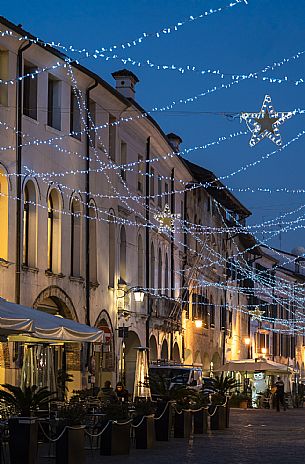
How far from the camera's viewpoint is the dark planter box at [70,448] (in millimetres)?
18141

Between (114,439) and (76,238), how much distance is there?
15.0 m

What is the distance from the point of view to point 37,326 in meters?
21.4

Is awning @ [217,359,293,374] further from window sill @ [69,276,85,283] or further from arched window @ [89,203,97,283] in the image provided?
window sill @ [69,276,85,283]

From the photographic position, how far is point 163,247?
50344 mm

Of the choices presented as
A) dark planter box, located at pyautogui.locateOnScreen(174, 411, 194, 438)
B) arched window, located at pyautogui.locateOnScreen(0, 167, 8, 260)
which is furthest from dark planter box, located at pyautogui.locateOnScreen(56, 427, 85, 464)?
arched window, located at pyautogui.locateOnScreen(0, 167, 8, 260)

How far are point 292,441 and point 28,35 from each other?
493 inches

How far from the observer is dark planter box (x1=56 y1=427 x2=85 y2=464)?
59.5ft

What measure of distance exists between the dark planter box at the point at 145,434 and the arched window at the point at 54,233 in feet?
35.7

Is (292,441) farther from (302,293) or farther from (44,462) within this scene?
(302,293)

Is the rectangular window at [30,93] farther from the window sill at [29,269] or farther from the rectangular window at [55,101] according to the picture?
the window sill at [29,269]

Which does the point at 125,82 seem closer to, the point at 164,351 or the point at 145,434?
the point at 164,351

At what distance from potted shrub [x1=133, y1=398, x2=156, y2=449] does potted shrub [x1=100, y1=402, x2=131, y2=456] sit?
1.53 meters

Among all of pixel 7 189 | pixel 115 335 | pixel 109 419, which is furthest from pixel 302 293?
pixel 109 419

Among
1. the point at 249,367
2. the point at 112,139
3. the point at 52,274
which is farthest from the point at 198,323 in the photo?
the point at 52,274
